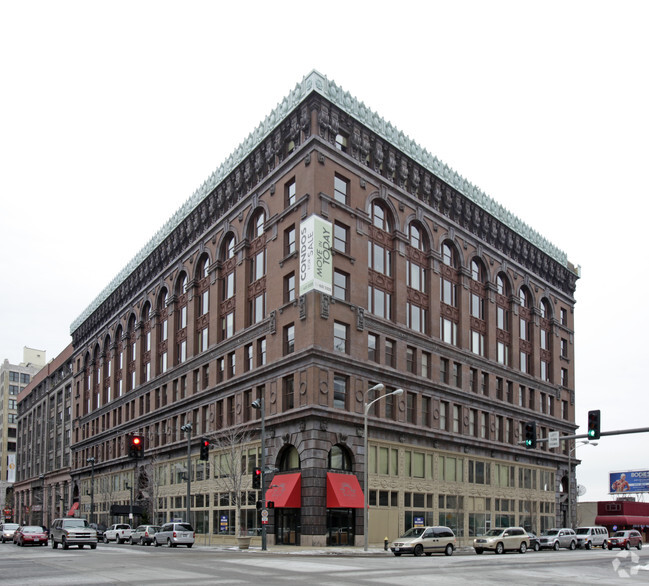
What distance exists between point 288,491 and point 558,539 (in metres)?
21.2

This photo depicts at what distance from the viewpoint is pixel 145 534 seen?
2258 inches

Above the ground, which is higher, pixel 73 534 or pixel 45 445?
pixel 73 534

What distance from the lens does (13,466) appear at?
16012cm

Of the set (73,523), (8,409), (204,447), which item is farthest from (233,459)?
(8,409)

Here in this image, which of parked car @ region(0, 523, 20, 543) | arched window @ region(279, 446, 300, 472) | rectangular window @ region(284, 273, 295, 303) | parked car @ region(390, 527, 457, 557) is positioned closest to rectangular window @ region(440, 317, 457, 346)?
rectangular window @ region(284, 273, 295, 303)

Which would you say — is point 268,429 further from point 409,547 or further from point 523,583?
point 523,583

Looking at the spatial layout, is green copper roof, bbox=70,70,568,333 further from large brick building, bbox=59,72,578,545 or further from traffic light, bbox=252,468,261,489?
traffic light, bbox=252,468,261,489

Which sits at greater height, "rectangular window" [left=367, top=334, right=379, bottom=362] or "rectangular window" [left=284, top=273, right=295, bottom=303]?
"rectangular window" [left=284, top=273, right=295, bottom=303]

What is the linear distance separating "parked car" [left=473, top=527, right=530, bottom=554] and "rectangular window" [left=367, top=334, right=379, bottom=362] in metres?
15.4

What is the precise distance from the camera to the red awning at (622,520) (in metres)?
88.4

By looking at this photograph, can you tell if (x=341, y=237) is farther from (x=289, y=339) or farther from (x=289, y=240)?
(x=289, y=339)

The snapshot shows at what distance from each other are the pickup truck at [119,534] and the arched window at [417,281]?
2941 centimetres

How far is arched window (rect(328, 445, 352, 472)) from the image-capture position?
51688 millimetres

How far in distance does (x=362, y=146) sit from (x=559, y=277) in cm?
3714
